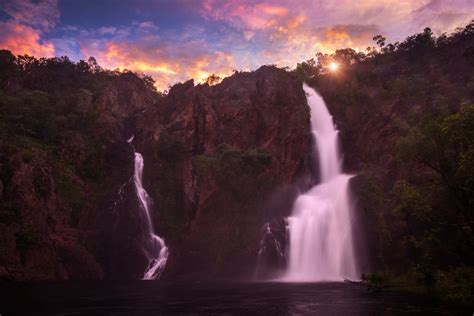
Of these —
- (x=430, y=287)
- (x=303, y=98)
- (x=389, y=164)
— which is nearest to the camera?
(x=430, y=287)

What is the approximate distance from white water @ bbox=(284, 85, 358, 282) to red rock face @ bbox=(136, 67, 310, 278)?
5142 mm

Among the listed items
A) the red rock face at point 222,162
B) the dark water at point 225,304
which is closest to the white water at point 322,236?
the red rock face at point 222,162

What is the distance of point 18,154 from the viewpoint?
5181cm

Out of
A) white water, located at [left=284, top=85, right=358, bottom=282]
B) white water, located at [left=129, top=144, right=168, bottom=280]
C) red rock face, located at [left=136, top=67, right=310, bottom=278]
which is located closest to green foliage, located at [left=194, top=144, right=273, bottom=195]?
red rock face, located at [left=136, top=67, right=310, bottom=278]

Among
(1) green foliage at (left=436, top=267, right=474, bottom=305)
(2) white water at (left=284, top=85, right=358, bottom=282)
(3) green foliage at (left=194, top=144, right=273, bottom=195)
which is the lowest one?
(1) green foliage at (left=436, top=267, right=474, bottom=305)

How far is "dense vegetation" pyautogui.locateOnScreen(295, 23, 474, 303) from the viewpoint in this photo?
3030 centimetres

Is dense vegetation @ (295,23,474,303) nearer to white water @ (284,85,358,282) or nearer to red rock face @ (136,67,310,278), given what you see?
white water @ (284,85,358,282)

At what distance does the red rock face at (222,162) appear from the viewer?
56656 mm

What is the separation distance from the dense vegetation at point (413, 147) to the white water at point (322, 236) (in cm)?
273

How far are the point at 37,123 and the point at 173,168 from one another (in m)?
25.4

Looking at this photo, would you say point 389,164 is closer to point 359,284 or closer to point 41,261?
point 359,284

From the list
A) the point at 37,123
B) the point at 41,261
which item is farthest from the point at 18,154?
the point at 37,123

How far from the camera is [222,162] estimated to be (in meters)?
61.2

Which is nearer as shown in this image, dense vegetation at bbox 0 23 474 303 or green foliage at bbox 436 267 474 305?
green foliage at bbox 436 267 474 305
